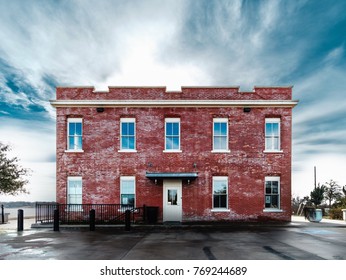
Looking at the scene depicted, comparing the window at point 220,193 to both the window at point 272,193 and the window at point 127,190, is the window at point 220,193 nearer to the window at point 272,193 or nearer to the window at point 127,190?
the window at point 272,193

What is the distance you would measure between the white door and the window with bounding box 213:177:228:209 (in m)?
2.25

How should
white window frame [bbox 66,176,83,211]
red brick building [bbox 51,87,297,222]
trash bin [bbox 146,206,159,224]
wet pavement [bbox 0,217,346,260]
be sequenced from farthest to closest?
1. red brick building [bbox 51,87,297,222]
2. white window frame [bbox 66,176,83,211]
3. trash bin [bbox 146,206,159,224]
4. wet pavement [bbox 0,217,346,260]

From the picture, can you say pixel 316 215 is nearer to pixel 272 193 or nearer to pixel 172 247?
pixel 272 193

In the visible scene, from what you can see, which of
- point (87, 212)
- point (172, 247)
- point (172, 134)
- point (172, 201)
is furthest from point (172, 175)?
point (172, 247)

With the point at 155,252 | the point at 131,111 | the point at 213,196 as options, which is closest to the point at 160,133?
the point at 131,111

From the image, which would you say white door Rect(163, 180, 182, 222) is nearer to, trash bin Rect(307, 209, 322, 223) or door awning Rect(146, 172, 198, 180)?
door awning Rect(146, 172, 198, 180)

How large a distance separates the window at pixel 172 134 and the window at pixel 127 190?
314 cm

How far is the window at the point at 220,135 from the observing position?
790 inches

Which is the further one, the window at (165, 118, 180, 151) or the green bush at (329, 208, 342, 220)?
the green bush at (329, 208, 342, 220)

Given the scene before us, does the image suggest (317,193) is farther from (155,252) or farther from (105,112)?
(155,252)

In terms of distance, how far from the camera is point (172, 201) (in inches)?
768

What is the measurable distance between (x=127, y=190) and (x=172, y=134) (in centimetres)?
462

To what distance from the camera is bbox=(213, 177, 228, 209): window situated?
64.3 feet

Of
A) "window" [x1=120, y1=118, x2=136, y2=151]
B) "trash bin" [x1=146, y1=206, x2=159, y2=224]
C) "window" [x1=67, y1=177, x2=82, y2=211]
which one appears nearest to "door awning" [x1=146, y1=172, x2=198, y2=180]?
"trash bin" [x1=146, y1=206, x2=159, y2=224]
